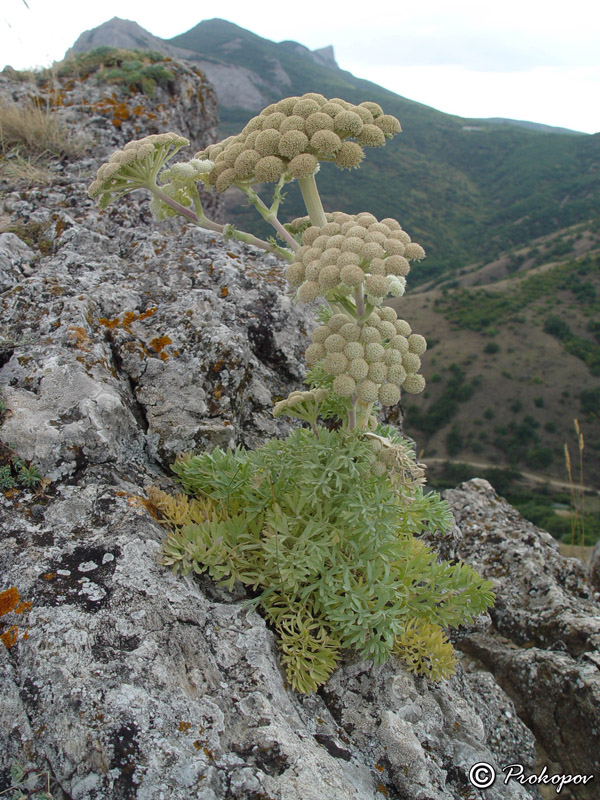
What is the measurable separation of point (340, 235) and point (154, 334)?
8.51 ft

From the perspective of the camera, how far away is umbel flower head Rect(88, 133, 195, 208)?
2.92 m

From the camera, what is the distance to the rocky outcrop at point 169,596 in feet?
7.81

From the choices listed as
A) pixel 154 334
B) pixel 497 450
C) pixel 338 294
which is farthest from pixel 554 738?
pixel 497 450

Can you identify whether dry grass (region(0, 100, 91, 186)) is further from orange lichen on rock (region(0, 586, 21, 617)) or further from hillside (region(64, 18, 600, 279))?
hillside (region(64, 18, 600, 279))

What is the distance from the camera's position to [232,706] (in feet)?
8.67

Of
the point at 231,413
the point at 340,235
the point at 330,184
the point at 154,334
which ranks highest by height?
the point at 330,184

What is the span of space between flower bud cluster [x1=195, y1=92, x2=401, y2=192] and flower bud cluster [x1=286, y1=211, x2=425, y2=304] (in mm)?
414

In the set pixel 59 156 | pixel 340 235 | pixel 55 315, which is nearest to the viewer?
pixel 340 235

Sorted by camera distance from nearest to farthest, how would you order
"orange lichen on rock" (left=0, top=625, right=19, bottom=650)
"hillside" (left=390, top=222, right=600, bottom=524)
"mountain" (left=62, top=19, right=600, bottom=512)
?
"orange lichen on rock" (left=0, top=625, right=19, bottom=650)
"hillside" (left=390, top=222, right=600, bottom=524)
"mountain" (left=62, top=19, right=600, bottom=512)

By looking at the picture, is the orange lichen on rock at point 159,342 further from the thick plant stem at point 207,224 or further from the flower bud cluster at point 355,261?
the flower bud cluster at point 355,261

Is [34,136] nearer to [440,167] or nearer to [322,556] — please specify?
[322,556]

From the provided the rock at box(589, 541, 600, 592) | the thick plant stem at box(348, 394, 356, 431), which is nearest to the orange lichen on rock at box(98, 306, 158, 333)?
the thick plant stem at box(348, 394, 356, 431)

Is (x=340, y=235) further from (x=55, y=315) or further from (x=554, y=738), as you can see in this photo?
(x=554, y=738)

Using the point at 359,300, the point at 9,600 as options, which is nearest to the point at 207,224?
the point at 359,300
